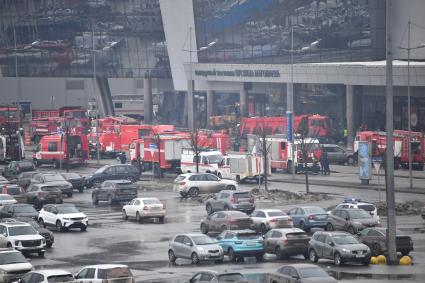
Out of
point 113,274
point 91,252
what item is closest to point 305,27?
point 91,252

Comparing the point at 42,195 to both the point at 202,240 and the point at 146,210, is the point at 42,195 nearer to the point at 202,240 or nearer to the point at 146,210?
the point at 146,210

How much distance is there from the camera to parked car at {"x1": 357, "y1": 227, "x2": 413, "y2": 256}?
42281 mm

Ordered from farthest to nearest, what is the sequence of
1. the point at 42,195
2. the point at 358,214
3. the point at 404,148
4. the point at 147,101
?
the point at 147,101
the point at 404,148
the point at 42,195
the point at 358,214

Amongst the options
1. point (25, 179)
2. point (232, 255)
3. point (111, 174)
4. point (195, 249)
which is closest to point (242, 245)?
point (232, 255)

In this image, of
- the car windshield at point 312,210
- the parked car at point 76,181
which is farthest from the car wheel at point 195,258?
the parked car at point 76,181

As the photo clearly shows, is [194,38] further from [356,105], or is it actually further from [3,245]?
[3,245]

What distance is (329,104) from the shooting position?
118 m

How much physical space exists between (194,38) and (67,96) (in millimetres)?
30573

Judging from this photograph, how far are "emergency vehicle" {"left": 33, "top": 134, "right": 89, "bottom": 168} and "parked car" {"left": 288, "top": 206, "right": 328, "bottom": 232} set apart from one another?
135 ft

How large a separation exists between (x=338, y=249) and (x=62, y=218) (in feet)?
55.4

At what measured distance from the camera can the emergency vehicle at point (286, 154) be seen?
80.6 m

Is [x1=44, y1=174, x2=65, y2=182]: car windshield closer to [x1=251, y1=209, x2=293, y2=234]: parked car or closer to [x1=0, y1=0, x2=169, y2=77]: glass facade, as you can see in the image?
[x1=251, y1=209, x2=293, y2=234]: parked car

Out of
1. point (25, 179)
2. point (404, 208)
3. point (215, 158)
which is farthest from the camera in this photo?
point (215, 158)

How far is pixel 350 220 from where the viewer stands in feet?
161
